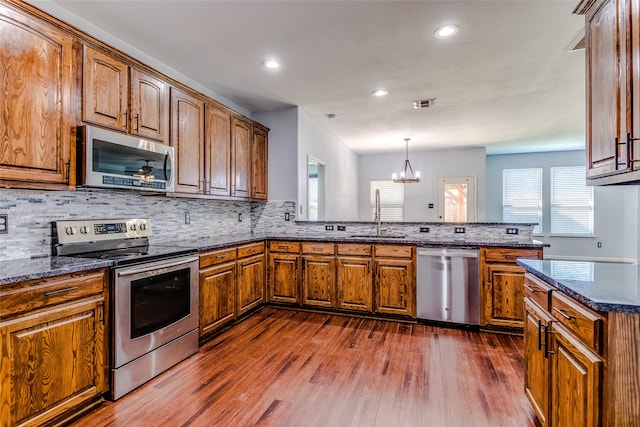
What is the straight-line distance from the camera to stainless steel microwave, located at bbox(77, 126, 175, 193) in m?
2.12

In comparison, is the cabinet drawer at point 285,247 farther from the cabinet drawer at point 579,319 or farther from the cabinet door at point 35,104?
the cabinet drawer at point 579,319

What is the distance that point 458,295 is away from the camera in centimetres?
330

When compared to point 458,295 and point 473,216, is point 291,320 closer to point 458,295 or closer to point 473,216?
point 458,295

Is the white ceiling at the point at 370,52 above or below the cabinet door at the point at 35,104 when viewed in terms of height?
above

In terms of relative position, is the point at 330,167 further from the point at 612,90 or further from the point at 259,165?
the point at 612,90

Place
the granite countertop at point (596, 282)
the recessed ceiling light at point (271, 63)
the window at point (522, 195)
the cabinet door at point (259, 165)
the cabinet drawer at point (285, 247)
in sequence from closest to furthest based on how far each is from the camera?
the granite countertop at point (596, 282), the recessed ceiling light at point (271, 63), the cabinet drawer at point (285, 247), the cabinet door at point (259, 165), the window at point (522, 195)

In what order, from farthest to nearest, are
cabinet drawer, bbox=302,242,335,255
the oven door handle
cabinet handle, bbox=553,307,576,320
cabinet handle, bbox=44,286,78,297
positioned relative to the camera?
cabinet drawer, bbox=302,242,335,255 < the oven door handle < cabinet handle, bbox=44,286,78,297 < cabinet handle, bbox=553,307,576,320

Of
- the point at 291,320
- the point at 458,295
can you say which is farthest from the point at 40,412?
the point at 458,295

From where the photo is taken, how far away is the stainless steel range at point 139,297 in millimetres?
2049

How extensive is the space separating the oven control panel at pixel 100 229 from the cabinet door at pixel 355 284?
2037 millimetres

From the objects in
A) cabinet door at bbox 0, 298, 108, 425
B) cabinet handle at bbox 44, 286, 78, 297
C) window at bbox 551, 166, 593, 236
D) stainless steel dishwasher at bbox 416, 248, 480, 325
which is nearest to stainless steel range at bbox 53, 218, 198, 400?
cabinet door at bbox 0, 298, 108, 425

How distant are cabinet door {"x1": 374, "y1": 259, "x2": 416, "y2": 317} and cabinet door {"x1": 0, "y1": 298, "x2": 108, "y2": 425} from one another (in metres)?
2.53

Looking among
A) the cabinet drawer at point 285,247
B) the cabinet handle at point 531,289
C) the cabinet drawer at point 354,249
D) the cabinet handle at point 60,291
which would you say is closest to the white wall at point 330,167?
the cabinet drawer at point 285,247

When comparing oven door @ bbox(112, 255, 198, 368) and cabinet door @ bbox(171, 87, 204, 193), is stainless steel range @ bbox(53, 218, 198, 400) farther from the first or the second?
cabinet door @ bbox(171, 87, 204, 193)
